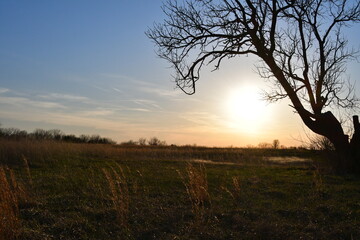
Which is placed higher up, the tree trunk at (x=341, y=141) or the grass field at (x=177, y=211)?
the tree trunk at (x=341, y=141)

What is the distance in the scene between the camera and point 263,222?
6.45 meters

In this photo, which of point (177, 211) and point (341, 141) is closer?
point (177, 211)

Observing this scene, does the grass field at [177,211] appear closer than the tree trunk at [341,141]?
Yes

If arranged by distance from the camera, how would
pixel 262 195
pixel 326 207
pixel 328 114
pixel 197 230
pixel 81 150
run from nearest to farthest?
1. pixel 197 230
2. pixel 326 207
3. pixel 262 195
4. pixel 328 114
5. pixel 81 150

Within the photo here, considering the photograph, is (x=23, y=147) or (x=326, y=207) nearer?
(x=326, y=207)

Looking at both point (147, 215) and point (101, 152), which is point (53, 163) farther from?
point (147, 215)

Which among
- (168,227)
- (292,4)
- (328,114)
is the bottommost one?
(168,227)

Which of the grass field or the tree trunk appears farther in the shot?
the tree trunk

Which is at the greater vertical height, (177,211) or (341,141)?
(341,141)

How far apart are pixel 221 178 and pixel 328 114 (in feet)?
17.5

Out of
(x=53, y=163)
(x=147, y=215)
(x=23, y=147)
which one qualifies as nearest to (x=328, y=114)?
(x=147, y=215)

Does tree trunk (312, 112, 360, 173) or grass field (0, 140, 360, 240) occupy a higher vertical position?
tree trunk (312, 112, 360, 173)

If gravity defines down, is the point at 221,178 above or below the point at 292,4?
below

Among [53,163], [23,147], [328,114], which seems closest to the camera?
[328,114]
